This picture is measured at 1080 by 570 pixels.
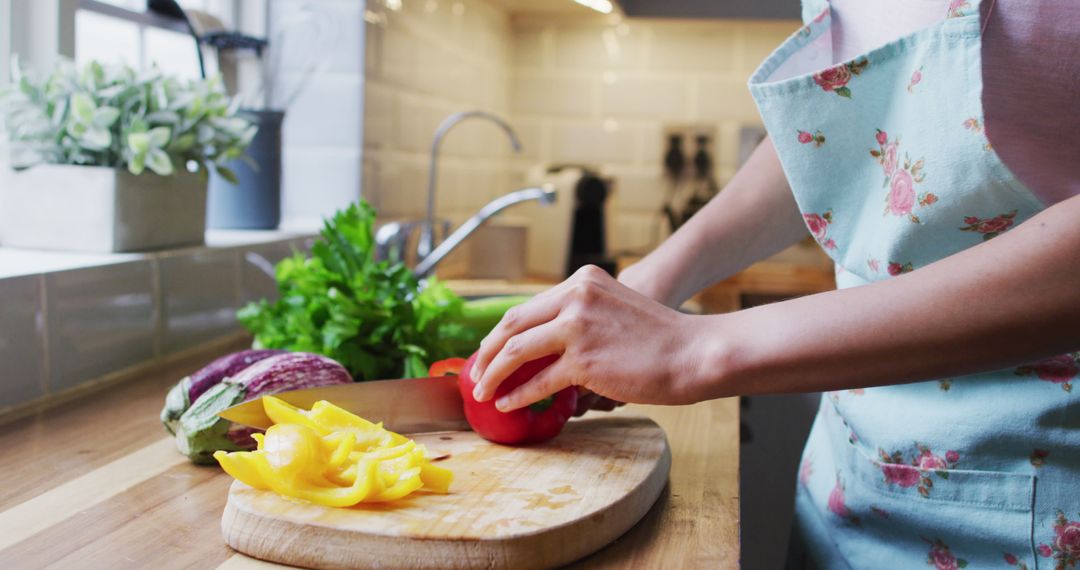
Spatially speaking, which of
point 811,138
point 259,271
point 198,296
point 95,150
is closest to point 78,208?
point 95,150

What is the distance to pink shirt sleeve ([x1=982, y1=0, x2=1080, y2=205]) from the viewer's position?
2.13 feet

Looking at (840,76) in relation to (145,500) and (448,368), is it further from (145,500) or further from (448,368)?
(145,500)

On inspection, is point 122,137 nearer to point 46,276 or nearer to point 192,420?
point 46,276

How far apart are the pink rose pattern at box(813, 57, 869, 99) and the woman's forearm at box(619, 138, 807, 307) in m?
0.20

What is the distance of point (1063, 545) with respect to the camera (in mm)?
697

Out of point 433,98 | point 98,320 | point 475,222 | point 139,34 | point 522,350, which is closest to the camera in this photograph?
point 522,350

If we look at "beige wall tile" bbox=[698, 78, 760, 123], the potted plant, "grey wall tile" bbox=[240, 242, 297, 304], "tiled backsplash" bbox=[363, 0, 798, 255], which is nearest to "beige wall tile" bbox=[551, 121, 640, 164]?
"tiled backsplash" bbox=[363, 0, 798, 255]

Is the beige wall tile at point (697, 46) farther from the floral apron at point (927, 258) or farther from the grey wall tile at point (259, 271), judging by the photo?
the floral apron at point (927, 258)

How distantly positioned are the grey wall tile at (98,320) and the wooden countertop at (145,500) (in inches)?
2.1

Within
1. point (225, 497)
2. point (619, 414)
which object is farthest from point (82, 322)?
point (619, 414)

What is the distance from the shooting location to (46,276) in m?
0.92

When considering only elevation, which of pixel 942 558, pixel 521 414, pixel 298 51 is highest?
pixel 298 51

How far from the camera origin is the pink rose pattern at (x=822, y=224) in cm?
81

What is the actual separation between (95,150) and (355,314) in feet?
1.29
